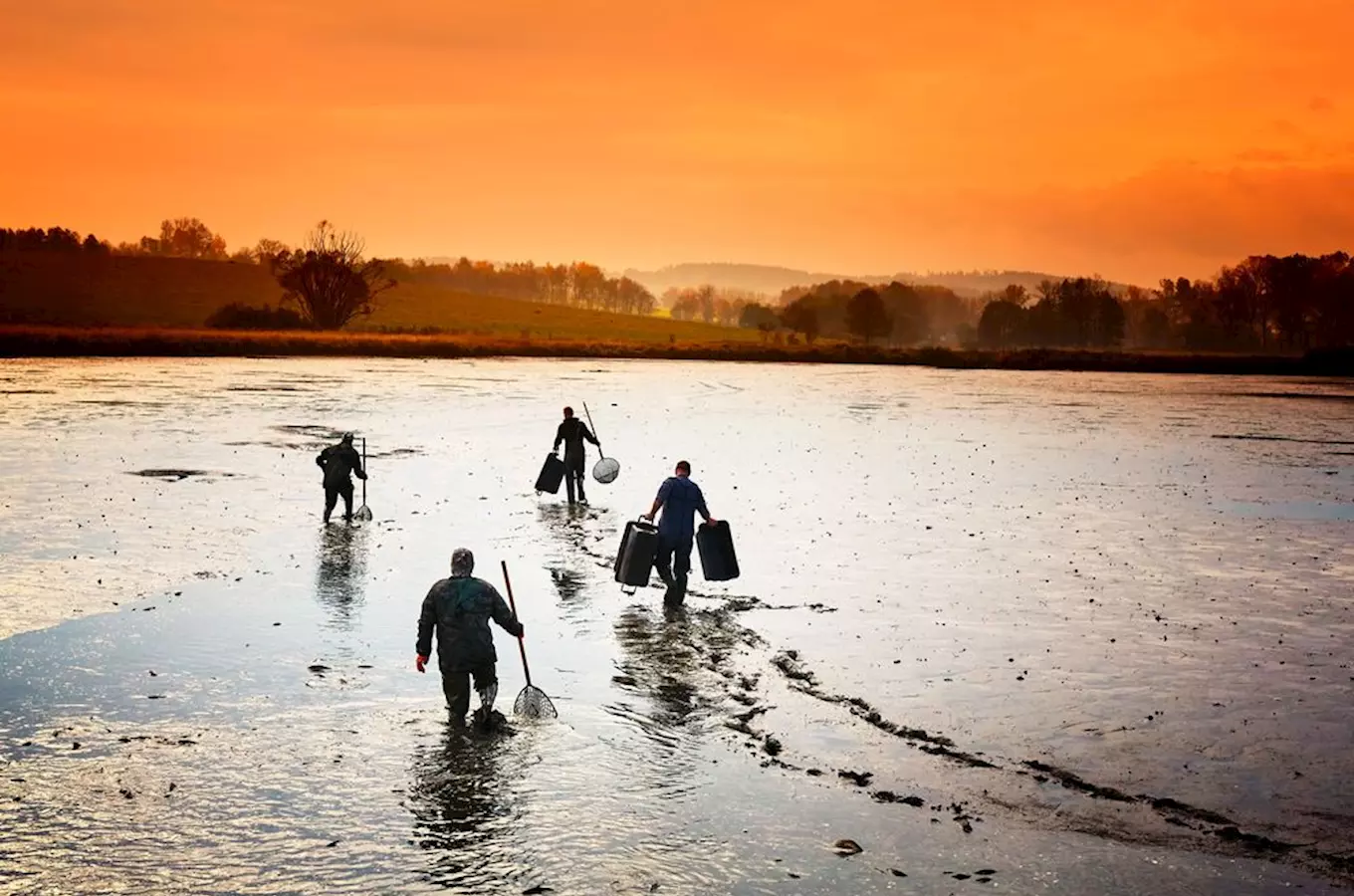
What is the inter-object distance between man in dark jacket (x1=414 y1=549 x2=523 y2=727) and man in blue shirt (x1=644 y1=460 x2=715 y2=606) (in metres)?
5.56

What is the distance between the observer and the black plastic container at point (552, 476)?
27.7 meters

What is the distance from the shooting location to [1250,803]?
35.9 feet

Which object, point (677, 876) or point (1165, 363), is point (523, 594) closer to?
point (677, 876)

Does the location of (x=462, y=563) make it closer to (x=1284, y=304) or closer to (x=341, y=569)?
(x=341, y=569)

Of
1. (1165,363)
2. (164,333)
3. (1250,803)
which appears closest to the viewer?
(1250,803)

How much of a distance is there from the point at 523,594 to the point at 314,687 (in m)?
5.09

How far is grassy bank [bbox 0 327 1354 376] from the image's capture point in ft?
311

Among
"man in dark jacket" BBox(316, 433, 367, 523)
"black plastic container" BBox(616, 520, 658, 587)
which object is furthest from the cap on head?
"man in dark jacket" BBox(316, 433, 367, 523)

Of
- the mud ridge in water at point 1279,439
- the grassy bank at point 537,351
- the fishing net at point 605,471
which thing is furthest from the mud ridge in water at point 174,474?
the grassy bank at point 537,351

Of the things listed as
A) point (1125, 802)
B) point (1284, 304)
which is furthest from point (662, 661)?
point (1284, 304)

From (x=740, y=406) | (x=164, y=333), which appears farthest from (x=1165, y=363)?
(x=164, y=333)

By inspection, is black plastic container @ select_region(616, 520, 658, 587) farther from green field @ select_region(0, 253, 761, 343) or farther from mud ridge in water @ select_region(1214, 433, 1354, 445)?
green field @ select_region(0, 253, 761, 343)

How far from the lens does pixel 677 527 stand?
18016mm

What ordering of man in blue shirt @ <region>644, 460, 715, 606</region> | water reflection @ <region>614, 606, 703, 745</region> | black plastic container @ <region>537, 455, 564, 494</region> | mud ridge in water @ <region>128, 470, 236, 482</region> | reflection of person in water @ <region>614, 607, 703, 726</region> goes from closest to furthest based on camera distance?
water reflection @ <region>614, 606, 703, 745</region>, reflection of person in water @ <region>614, 607, 703, 726</region>, man in blue shirt @ <region>644, 460, 715, 606</region>, black plastic container @ <region>537, 455, 564, 494</region>, mud ridge in water @ <region>128, 470, 236, 482</region>
